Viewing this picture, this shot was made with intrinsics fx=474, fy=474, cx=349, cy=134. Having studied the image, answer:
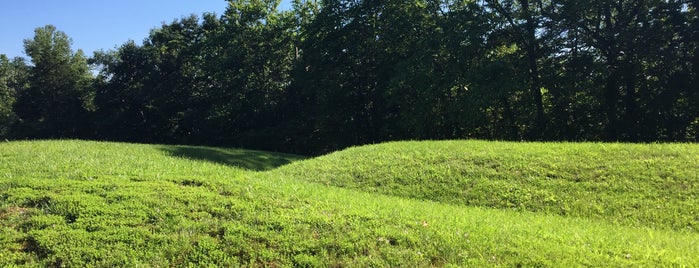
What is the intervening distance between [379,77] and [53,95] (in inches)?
1237

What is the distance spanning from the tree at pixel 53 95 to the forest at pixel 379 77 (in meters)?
0.12

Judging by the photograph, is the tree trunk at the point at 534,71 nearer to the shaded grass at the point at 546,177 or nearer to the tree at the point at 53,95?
the shaded grass at the point at 546,177

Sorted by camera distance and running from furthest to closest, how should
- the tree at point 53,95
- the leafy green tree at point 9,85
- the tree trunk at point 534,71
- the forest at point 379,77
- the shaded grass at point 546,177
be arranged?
the leafy green tree at point 9,85 < the tree at point 53,95 < the tree trunk at point 534,71 < the forest at point 379,77 < the shaded grass at point 546,177

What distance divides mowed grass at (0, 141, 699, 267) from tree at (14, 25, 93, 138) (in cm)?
3442

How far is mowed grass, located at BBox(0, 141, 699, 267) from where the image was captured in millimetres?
5555

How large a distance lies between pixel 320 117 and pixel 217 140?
9592 millimetres

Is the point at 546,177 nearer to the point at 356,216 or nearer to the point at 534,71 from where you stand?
the point at 356,216

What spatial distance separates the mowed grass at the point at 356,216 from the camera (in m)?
5.55

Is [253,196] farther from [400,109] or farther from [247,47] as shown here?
[247,47]

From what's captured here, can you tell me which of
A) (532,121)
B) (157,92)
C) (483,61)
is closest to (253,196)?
(483,61)

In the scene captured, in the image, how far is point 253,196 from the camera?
7422 mm

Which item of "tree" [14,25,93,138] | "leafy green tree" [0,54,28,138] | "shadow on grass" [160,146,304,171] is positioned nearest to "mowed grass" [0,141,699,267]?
"shadow on grass" [160,146,304,171]

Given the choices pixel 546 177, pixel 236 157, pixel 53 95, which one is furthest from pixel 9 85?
pixel 546 177

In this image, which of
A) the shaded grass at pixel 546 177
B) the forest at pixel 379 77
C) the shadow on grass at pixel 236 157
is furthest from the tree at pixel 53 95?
the shaded grass at pixel 546 177
